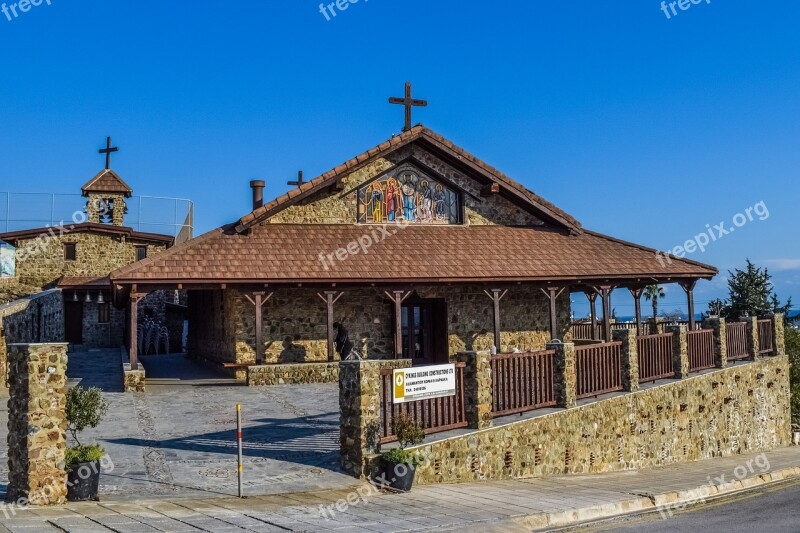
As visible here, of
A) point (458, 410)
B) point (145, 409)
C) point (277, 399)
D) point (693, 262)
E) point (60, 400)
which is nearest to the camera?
point (60, 400)

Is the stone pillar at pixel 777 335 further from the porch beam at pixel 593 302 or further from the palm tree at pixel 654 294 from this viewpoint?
the palm tree at pixel 654 294

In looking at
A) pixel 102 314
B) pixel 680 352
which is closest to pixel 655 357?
pixel 680 352

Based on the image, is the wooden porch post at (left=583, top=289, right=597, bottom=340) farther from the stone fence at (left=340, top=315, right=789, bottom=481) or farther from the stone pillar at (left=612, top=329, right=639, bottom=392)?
the stone pillar at (left=612, top=329, right=639, bottom=392)

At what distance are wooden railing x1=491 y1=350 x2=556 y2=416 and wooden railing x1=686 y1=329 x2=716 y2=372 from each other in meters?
6.25

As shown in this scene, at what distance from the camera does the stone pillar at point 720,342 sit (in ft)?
66.2

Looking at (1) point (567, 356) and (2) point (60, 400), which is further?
(1) point (567, 356)

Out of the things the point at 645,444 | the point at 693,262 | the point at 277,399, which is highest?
the point at 693,262

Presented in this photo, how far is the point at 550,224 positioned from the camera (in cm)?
2567

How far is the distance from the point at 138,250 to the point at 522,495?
28390mm

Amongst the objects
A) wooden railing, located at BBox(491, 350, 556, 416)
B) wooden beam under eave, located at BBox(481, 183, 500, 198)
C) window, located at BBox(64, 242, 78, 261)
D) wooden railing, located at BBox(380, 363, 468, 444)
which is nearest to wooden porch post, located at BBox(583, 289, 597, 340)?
wooden beam under eave, located at BBox(481, 183, 500, 198)

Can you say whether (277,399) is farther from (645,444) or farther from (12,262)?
(12,262)

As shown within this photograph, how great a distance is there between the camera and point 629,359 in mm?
16391

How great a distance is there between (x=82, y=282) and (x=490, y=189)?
17.9m

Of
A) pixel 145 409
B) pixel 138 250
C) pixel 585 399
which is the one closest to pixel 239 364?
pixel 145 409
